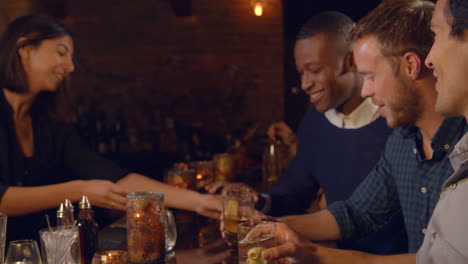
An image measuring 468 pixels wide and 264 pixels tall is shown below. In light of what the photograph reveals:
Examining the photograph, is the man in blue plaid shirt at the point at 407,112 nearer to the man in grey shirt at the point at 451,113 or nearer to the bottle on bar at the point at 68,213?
the man in grey shirt at the point at 451,113

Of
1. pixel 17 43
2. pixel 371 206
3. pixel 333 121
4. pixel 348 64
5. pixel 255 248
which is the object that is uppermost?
pixel 17 43

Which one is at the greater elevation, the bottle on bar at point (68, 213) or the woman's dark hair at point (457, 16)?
the woman's dark hair at point (457, 16)

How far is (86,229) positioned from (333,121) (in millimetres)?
1494

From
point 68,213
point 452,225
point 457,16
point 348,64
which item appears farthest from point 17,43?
point 452,225

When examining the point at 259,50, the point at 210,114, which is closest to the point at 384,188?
the point at 210,114

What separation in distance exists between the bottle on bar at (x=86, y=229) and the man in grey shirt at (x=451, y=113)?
878 millimetres

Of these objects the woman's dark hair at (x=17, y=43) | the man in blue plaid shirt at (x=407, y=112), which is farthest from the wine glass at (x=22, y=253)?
the woman's dark hair at (x=17, y=43)

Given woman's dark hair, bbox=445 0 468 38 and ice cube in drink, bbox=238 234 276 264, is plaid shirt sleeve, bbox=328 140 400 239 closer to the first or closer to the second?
ice cube in drink, bbox=238 234 276 264

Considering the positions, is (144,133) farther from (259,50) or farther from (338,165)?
(338,165)

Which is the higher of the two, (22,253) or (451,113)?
(451,113)

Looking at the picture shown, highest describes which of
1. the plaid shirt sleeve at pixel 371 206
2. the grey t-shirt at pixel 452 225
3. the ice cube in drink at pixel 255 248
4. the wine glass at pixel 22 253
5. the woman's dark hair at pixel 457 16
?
the woman's dark hair at pixel 457 16

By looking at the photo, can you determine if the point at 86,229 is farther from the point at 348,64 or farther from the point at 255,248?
the point at 348,64

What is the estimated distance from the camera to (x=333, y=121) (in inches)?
105

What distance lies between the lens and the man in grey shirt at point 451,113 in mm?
1101
